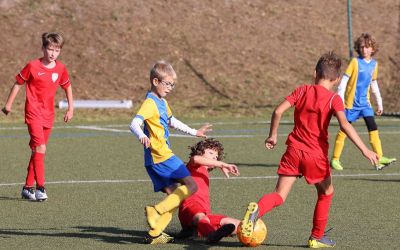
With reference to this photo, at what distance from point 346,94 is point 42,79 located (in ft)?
16.0

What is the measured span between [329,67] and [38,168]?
4517 millimetres

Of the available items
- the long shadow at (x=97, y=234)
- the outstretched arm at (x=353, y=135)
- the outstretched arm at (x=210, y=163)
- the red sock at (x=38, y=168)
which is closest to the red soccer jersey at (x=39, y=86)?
the red sock at (x=38, y=168)

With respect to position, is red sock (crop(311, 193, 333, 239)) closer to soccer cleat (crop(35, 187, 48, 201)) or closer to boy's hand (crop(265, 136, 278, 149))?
boy's hand (crop(265, 136, 278, 149))

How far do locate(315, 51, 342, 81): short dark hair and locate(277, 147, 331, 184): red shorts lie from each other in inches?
25.4

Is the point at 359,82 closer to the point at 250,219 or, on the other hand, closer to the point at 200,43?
the point at 250,219

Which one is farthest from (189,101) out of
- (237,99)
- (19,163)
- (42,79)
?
(42,79)

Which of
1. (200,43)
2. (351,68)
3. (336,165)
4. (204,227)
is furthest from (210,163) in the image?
(200,43)

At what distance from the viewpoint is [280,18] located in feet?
110

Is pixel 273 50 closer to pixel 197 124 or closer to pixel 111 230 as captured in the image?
pixel 197 124

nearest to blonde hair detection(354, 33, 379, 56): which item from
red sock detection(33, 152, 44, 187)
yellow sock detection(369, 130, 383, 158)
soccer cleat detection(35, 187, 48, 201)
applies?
yellow sock detection(369, 130, 383, 158)

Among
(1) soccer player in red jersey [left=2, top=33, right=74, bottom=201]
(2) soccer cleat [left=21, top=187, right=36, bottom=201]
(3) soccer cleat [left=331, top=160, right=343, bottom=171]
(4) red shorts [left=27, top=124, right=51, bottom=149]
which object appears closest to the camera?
(2) soccer cleat [left=21, top=187, right=36, bottom=201]

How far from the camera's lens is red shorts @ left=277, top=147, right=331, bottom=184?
912 cm

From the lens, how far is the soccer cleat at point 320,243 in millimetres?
9191

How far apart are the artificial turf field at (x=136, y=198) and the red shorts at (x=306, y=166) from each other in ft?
1.98
